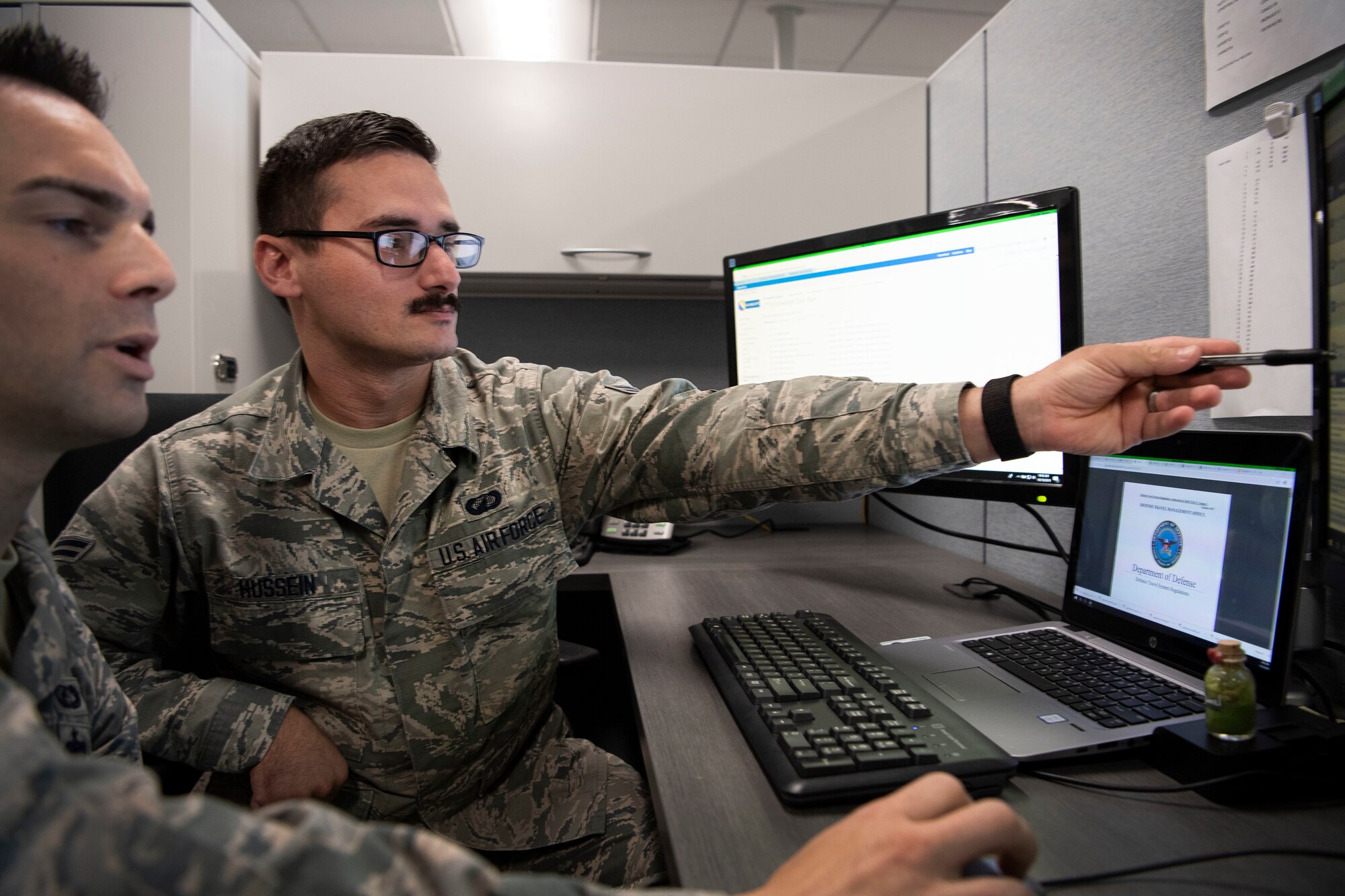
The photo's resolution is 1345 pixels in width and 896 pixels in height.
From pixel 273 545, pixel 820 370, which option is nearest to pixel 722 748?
pixel 273 545

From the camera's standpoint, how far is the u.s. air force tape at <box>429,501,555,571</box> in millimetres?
819

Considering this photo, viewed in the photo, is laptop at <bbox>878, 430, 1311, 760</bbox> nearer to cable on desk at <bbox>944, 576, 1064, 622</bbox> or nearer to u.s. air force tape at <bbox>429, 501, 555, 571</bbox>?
cable on desk at <bbox>944, 576, 1064, 622</bbox>

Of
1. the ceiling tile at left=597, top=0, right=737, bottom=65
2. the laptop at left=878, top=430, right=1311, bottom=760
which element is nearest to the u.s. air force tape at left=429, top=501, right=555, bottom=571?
the laptop at left=878, top=430, right=1311, bottom=760

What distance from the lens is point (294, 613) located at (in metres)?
0.79

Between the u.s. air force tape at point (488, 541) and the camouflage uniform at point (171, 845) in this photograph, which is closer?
the camouflage uniform at point (171, 845)

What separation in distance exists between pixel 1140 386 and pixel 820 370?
1.73ft

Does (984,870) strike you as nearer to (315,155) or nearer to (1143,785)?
(1143,785)

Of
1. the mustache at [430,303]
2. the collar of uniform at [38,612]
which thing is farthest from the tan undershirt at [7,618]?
the mustache at [430,303]

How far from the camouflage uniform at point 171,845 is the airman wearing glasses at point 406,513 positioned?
472 mm

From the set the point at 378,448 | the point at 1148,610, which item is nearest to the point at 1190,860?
the point at 1148,610

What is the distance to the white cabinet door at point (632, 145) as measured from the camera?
1.32m

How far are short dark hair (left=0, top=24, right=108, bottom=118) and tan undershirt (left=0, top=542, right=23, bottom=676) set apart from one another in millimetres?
314

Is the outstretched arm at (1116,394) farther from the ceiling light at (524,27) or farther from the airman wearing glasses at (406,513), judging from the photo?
the ceiling light at (524,27)

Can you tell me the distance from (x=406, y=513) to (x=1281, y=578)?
0.78 metres
